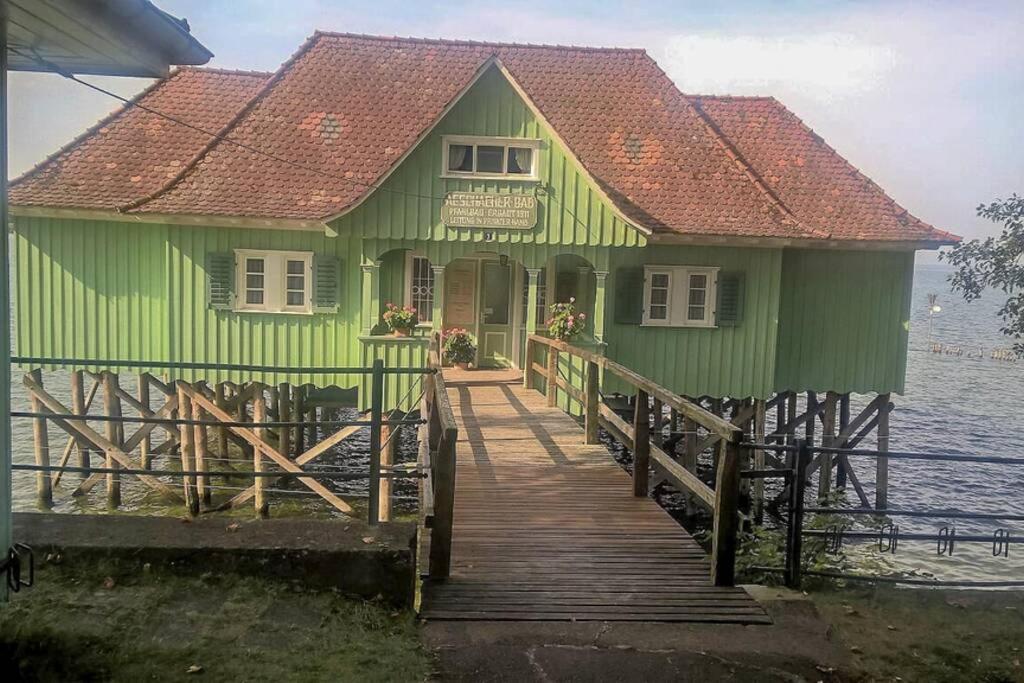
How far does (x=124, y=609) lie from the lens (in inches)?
170

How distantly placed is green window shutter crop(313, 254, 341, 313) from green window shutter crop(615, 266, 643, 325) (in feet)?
16.1

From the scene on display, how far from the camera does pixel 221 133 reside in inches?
640

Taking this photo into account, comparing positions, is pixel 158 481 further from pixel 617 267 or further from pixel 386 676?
pixel 386 676

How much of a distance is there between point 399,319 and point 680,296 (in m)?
5.07

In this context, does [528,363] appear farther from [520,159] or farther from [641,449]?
[641,449]

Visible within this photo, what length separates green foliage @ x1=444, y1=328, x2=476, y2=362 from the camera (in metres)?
15.8

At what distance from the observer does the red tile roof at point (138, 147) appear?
14695 mm

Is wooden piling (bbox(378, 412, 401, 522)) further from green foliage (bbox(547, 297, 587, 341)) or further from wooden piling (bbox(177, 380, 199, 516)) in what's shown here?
wooden piling (bbox(177, 380, 199, 516))

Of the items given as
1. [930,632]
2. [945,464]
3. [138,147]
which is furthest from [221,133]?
[945,464]

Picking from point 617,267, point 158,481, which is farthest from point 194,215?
point 617,267

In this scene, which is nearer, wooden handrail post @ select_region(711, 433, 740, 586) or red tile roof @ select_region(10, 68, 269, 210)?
wooden handrail post @ select_region(711, 433, 740, 586)

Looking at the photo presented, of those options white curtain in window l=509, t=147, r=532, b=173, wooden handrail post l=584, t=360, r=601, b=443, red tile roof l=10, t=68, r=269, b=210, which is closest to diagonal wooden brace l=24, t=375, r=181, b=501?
red tile roof l=10, t=68, r=269, b=210

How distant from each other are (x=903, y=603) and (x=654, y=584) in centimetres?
153

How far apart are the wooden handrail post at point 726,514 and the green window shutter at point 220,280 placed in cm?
1111
